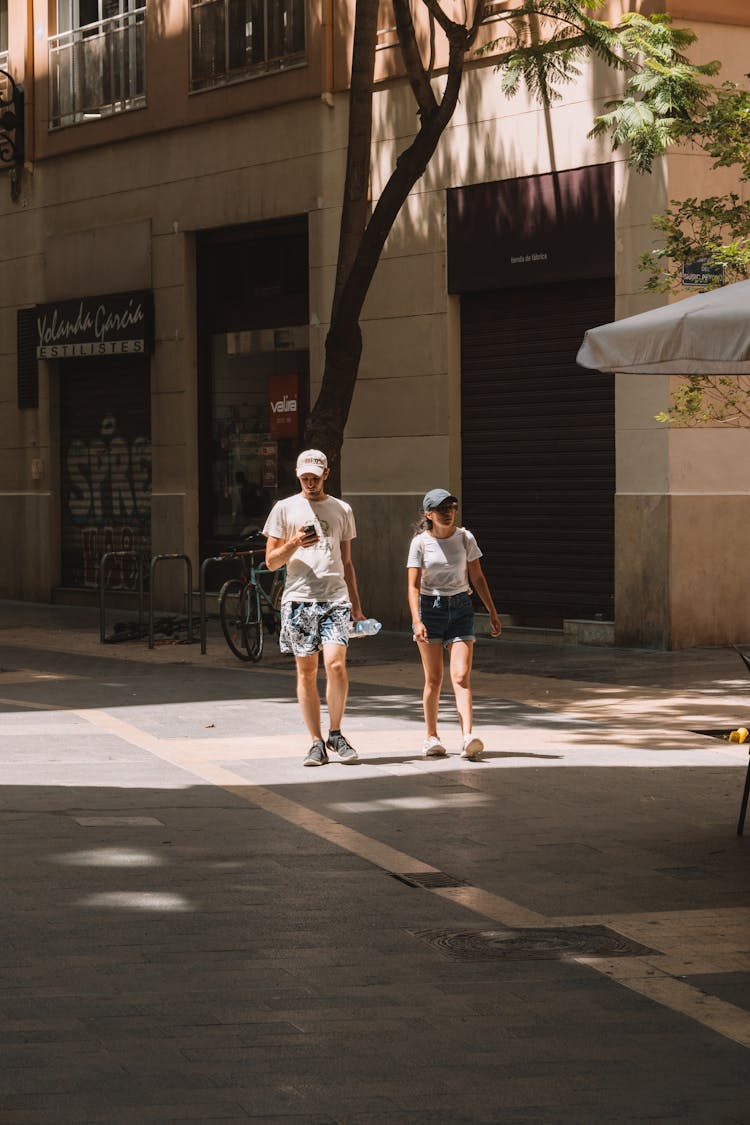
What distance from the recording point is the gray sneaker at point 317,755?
1123cm

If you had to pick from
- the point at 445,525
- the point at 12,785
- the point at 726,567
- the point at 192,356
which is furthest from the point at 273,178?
the point at 12,785

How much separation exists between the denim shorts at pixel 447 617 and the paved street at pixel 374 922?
0.75 m

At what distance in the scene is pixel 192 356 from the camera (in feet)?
81.9

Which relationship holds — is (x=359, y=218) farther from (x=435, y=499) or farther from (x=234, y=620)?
(x=435, y=499)

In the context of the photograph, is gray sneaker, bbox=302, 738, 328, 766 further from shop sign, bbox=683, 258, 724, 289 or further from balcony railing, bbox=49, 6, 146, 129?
balcony railing, bbox=49, 6, 146, 129

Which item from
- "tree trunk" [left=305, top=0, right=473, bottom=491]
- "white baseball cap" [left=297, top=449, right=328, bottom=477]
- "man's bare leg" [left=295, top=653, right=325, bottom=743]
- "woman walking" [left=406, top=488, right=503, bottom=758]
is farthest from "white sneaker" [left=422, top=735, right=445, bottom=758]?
"tree trunk" [left=305, top=0, right=473, bottom=491]

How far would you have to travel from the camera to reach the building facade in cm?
1878

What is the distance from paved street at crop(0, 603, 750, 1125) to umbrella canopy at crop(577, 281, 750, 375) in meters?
2.16

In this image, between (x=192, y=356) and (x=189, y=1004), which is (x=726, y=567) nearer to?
(x=192, y=356)

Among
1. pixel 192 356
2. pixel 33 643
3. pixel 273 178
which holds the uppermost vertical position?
pixel 273 178

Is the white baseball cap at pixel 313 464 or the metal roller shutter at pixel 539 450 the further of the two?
the metal roller shutter at pixel 539 450

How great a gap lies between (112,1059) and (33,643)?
1607 centimetres

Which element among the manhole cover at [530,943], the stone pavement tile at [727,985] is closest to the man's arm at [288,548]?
the manhole cover at [530,943]

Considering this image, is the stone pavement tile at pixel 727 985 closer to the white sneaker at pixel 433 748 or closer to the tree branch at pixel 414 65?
the white sneaker at pixel 433 748
